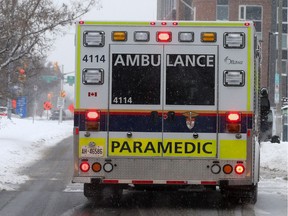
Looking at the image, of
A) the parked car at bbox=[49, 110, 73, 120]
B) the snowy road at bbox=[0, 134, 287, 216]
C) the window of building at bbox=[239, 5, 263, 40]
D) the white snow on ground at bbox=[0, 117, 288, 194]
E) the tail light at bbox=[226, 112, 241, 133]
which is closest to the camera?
the tail light at bbox=[226, 112, 241, 133]

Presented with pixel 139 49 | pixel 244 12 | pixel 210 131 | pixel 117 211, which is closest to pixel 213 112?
pixel 210 131

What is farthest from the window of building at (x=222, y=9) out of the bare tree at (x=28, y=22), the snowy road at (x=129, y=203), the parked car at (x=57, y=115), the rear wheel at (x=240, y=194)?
the rear wheel at (x=240, y=194)

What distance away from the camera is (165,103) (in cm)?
903

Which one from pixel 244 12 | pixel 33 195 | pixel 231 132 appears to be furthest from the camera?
pixel 244 12

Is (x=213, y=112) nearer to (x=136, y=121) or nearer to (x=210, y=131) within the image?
(x=210, y=131)

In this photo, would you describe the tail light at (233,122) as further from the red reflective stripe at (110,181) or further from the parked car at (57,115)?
the parked car at (57,115)

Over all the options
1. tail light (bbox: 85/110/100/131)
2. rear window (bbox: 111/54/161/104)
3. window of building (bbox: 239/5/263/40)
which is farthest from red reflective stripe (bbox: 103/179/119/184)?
window of building (bbox: 239/5/263/40)

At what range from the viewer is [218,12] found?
44.4 metres

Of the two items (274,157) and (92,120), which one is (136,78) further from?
(274,157)

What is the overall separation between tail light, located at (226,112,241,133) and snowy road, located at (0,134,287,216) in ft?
4.20

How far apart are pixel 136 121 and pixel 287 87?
120ft

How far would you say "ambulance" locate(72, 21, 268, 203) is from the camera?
29.4 ft

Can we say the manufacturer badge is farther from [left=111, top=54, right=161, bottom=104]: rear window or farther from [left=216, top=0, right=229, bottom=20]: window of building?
[left=216, top=0, right=229, bottom=20]: window of building

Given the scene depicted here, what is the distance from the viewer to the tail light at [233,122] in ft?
29.3
